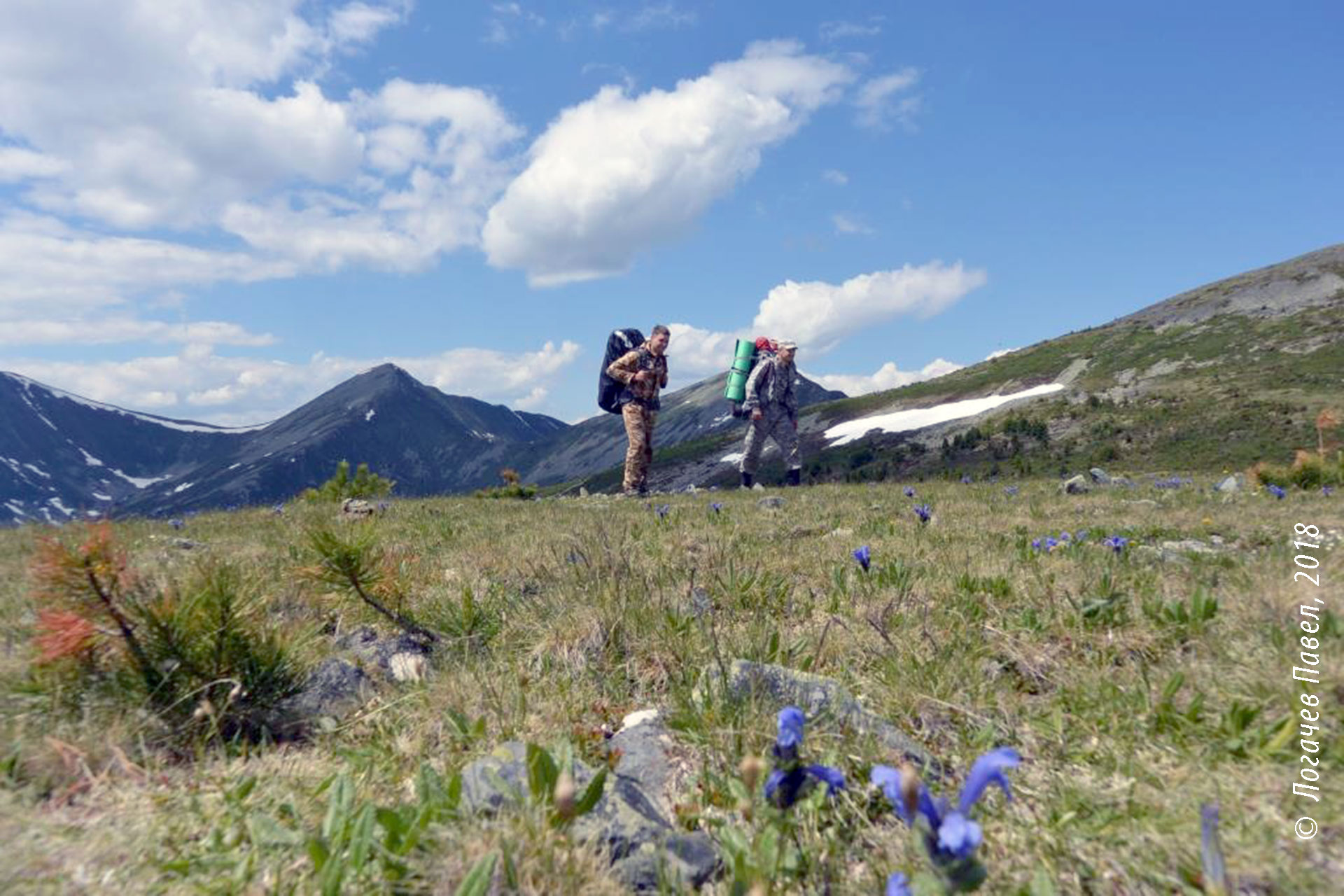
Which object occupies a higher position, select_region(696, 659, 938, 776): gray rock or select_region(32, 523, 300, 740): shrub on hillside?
select_region(32, 523, 300, 740): shrub on hillside

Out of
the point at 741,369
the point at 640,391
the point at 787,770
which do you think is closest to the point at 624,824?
the point at 787,770

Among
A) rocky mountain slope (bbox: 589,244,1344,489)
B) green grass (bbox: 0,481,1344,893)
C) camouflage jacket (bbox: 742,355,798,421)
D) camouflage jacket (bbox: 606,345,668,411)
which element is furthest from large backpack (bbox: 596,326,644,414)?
rocky mountain slope (bbox: 589,244,1344,489)

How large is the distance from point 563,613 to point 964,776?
2396mm

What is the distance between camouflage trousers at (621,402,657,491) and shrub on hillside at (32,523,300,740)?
42.3 ft

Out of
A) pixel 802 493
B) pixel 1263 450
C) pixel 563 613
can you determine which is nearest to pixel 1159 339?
pixel 1263 450

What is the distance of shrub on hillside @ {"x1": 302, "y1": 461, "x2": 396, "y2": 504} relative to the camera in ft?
59.8

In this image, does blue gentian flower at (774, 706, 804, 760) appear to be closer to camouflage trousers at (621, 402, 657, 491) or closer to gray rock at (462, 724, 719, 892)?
gray rock at (462, 724, 719, 892)

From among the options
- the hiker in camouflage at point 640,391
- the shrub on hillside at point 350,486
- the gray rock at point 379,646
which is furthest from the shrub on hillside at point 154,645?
the shrub on hillside at point 350,486

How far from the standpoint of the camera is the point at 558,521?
33.1 feet

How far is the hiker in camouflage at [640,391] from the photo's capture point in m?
16.3

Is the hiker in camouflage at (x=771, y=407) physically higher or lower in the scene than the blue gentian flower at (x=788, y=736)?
higher

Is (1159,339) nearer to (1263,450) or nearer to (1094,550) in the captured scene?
(1263,450)

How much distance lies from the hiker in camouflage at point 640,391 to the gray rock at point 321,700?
12.5 metres

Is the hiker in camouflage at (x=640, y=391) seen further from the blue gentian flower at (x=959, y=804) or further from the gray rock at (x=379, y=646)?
the blue gentian flower at (x=959, y=804)
